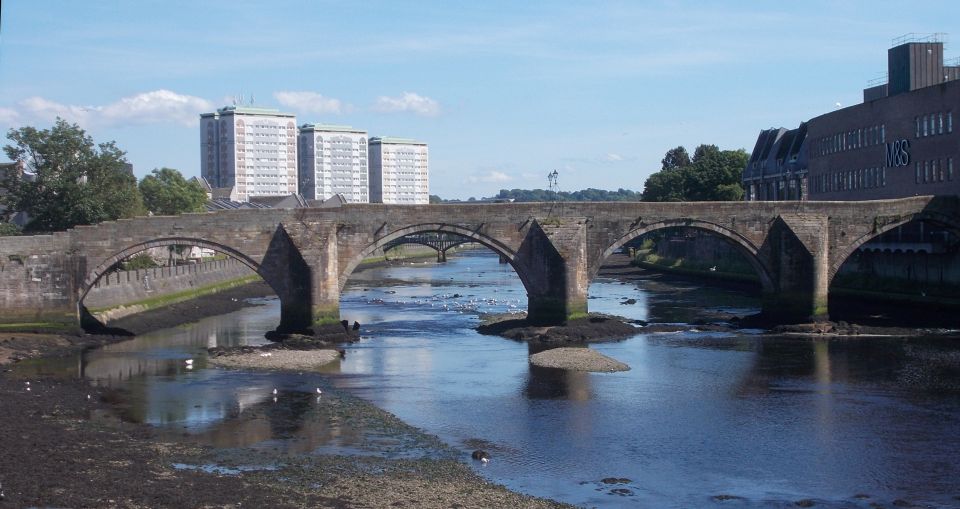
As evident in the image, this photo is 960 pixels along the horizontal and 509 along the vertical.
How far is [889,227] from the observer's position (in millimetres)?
60188

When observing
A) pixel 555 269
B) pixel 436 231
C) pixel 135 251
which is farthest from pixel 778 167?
pixel 135 251

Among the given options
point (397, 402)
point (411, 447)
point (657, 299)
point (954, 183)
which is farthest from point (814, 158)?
point (411, 447)

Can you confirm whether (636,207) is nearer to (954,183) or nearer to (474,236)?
(474,236)

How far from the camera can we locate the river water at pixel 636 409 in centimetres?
2744

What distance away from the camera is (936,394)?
3831 centimetres

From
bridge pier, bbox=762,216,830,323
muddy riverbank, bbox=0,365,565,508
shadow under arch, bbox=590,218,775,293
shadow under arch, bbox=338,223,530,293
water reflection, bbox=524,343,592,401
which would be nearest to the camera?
muddy riverbank, bbox=0,365,565,508

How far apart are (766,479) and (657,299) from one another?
53064 millimetres

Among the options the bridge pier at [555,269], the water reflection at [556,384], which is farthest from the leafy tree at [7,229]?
the water reflection at [556,384]

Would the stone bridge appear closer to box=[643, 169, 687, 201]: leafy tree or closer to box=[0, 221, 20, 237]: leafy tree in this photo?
box=[0, 221, 20, 237]: leafy tree

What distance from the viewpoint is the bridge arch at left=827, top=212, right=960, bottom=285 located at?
59.9 metres

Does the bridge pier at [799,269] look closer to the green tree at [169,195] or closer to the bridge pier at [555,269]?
the bridge pier at [555,269]

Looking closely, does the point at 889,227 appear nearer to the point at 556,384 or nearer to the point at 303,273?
the point at 556,384

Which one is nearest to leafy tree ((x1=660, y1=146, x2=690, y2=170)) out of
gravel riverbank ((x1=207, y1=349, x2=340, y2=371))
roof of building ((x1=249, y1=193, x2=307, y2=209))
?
roof of building ((x1=249, y1=193, x2=307, y2=209))

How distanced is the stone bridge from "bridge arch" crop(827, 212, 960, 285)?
8 cm
